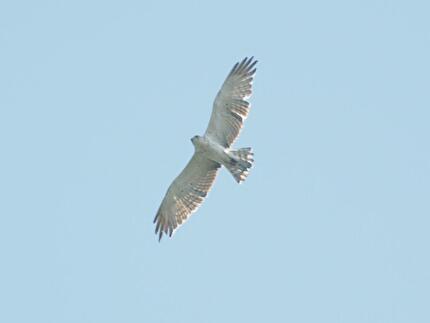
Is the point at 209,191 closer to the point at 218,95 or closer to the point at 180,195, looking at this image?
the point at 180,195

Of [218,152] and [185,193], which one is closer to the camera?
[218,152]

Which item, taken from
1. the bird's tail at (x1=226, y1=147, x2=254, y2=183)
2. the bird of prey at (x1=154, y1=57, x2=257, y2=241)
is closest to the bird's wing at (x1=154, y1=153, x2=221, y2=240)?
the bird of prey at (x1=154, y1=57, x2=257, y2=241)

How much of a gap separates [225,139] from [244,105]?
872mm

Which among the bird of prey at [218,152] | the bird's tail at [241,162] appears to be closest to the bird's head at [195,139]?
the bird of prey at [218,152]

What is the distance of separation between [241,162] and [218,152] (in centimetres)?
56

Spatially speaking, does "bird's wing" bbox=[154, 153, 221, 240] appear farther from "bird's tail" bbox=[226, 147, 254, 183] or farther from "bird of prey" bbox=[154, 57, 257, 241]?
"bird's tail" bbox=[226, 147, 254, 183]

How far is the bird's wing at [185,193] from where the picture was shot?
969 inches

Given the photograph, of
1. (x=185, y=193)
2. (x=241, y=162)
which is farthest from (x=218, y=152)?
(x=185, y=193)

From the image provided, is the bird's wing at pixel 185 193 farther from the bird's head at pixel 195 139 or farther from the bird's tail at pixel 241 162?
the bird's tail at pixel 241 162

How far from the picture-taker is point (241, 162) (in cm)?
2394

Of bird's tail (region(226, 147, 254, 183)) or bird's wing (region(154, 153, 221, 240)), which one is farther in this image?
bird's wing (region(154, 153, 221, 240))

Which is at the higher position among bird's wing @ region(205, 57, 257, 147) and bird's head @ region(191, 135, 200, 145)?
bird's wing @ region(205, 57, 257, 147)

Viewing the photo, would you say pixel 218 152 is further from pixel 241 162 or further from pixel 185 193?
pixel 185 193

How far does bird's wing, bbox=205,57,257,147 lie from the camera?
949 inches
